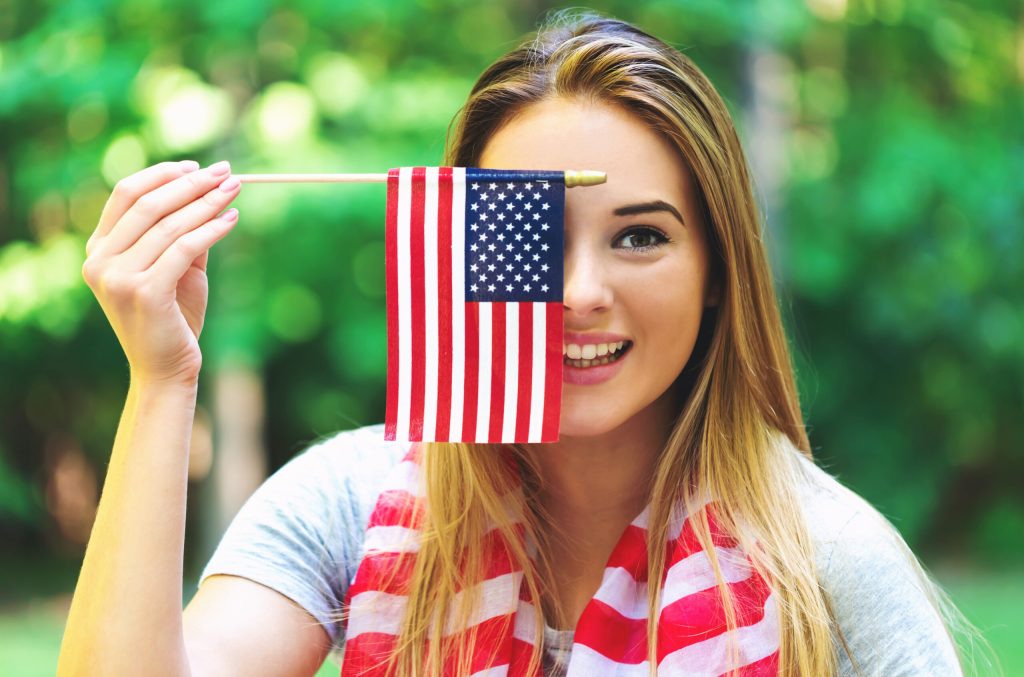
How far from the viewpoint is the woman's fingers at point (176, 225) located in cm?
191

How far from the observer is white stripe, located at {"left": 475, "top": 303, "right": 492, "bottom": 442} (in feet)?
7.23

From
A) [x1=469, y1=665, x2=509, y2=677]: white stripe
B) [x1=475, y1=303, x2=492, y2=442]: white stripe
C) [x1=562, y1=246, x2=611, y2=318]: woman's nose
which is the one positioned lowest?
[x1=469, y1=665, x2=509, y2=677]: white stripe

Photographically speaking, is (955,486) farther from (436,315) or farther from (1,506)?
(436,315)

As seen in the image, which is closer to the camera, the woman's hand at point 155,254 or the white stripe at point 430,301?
the woman's hand at point 155,254

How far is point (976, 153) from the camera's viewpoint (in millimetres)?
8422

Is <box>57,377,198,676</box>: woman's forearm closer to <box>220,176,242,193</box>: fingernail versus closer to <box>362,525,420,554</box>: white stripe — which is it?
<box>220,176,242,193</box>: fingernail

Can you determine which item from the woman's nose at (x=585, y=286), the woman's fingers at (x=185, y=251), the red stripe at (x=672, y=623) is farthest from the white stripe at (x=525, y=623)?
the woman's fingers at (x=185, y=251)

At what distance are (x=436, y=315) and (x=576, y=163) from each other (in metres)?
0.37

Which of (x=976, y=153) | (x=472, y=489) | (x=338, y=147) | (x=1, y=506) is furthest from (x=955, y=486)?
(x=472, y=489)

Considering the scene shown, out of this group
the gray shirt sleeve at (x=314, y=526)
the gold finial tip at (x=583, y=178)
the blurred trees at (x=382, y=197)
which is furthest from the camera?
the blurred trees at (x=382, y=197)

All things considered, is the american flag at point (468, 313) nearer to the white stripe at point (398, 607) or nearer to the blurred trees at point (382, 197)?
the white stripe at point (398, 607)

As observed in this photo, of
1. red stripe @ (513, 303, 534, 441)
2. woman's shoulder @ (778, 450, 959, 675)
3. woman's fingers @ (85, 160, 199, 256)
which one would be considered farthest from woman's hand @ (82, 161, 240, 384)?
woman's shoulder @ (778, 450, 959, 675)

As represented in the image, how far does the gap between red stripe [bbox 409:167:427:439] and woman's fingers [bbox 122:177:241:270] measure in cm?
33

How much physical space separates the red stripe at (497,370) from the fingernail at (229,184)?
0.50 metres
